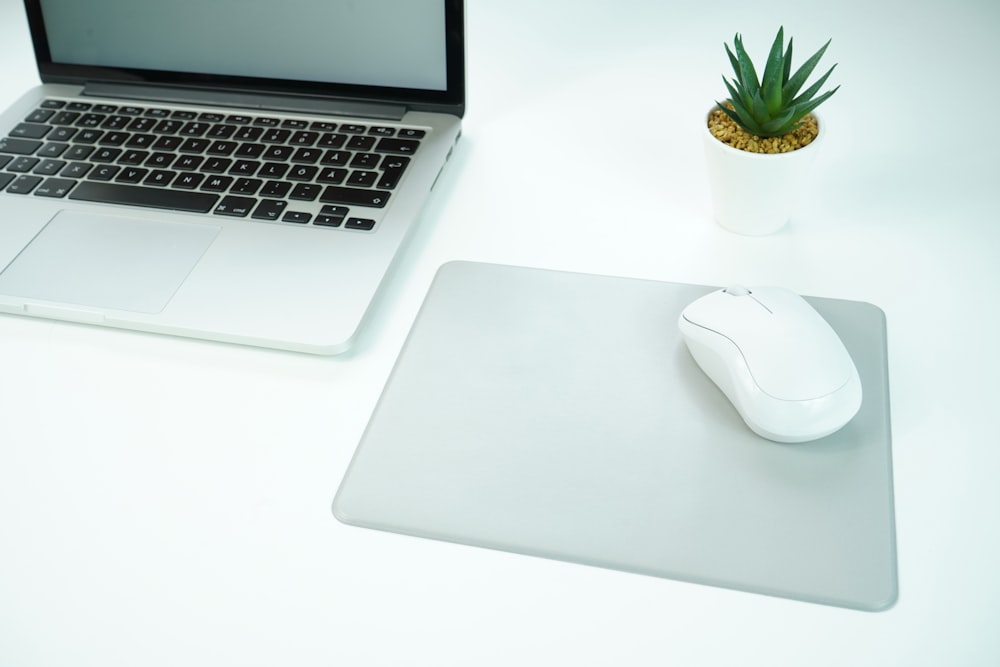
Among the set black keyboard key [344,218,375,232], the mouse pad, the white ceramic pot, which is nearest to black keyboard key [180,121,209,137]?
black keyboard key [344,218,375,232]

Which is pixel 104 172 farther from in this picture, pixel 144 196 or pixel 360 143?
pixel 360 143

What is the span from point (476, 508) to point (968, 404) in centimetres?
36

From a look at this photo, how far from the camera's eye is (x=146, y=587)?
1.73 feet

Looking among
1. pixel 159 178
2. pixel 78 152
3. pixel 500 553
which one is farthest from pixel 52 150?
pixel 500 553

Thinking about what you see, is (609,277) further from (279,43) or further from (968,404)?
(279,43)

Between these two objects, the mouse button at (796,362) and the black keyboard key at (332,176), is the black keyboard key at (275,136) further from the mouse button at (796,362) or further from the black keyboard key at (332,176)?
the mouse button at (796,362)

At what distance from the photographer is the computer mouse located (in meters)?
0.55

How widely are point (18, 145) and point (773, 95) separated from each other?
0.69 m

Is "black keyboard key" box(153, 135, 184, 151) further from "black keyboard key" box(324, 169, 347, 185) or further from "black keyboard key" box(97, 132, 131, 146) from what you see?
"black keyboard key" box(324, 169, 347, 185)

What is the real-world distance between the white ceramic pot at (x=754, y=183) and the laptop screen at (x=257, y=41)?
27 cm

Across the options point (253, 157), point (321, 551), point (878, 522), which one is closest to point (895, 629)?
point (878, 522)

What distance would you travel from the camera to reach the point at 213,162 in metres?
0.81

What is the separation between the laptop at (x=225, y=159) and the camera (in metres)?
0.69

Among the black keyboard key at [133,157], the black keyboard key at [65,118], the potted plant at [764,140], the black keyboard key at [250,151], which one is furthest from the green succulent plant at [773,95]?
the black keyboard key at [65,118]
